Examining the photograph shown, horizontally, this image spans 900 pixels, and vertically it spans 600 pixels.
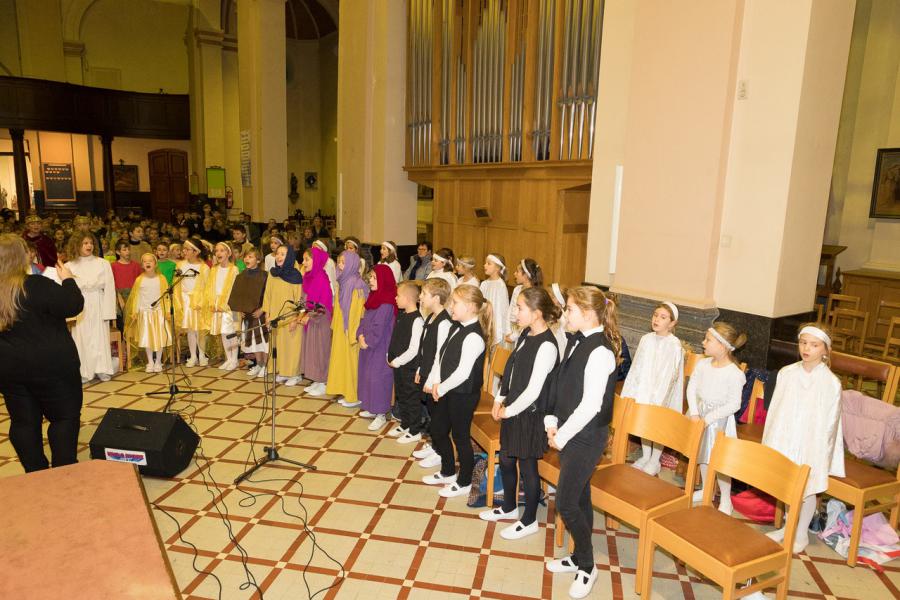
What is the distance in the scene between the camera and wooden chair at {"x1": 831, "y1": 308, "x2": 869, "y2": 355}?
7.13 meters

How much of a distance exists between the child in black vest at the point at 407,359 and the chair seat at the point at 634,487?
6.18 feet

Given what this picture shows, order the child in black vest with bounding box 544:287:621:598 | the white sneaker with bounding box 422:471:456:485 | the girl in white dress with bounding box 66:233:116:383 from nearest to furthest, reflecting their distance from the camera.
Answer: the child in black vest with bounding box 544:287:621:598 < the white sneaker with bounding box 422:471:456:485 < the girl in white dress with bounding box 66:233:116:383

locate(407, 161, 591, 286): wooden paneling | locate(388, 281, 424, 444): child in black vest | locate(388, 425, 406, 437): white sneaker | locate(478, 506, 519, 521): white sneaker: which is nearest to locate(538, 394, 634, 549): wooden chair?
locate(478, 506, 519, 521): white sneaker

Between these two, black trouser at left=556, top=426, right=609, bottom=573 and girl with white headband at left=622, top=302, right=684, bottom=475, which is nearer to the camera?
black trouser at left=556, top=426, right=609, bottom=573

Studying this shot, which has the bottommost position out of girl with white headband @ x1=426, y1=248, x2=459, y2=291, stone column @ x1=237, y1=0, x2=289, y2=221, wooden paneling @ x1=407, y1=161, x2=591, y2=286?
girl with white headband @ x1=426, y1=248, x2=459, y2=291

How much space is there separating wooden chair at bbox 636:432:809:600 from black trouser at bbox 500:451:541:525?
0.75 m

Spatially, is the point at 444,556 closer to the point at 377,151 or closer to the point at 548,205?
the point at 548,205

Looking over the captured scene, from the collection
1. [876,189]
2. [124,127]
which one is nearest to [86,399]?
[876,189]

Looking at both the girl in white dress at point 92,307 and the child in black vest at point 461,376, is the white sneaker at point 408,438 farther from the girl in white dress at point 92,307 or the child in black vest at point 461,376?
the girl in white dress at point 92,307

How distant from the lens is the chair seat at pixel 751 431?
421 cm

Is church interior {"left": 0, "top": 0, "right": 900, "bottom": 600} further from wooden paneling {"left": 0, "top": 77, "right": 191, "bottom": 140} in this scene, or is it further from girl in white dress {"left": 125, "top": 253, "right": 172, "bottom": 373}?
wooden paneling {"left": 0, "top": 77, "right": 191, "bottom": 140}

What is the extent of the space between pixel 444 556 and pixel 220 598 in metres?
1.28

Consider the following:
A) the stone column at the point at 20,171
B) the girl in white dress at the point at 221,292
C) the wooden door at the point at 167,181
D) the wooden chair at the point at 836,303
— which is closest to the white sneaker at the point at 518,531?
the girl in white dress at the point at 221,292

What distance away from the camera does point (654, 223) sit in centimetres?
548
